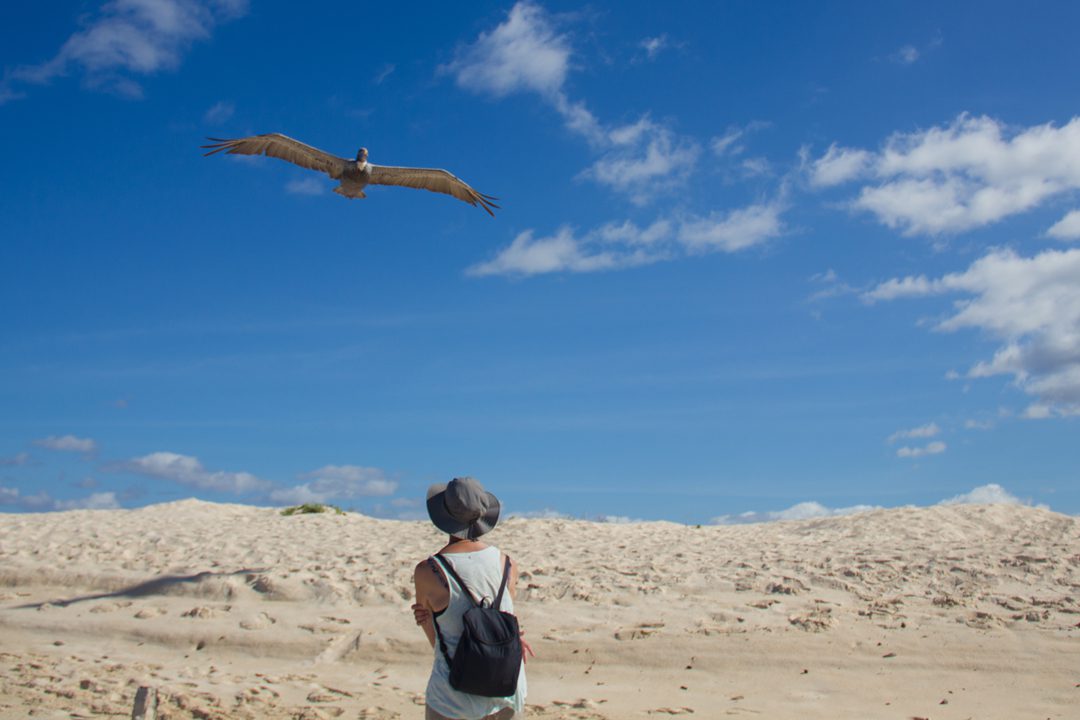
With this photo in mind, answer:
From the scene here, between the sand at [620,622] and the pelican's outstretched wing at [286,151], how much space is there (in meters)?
6.80

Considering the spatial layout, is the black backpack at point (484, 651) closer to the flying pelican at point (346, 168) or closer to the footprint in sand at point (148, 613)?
the footprint in sand at point (148, 613)

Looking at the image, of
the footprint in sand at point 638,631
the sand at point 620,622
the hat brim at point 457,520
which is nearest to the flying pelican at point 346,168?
the sand at point 620,622

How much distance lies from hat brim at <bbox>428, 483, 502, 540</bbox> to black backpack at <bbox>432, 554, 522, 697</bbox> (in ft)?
0.70

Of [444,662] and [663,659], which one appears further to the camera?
[663,659]

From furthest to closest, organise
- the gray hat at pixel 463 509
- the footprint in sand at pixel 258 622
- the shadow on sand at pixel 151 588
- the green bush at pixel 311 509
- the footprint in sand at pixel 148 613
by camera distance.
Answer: the green bush at pixel 311 509 → the shadow on sand at pixel 151 588 → the footprint in sand at pixel 148 613 → the footprint in sand at pixel 258 622 → the gray hat at pixel 463 509

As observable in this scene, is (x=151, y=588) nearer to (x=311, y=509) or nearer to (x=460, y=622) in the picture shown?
(x=311, y=509)

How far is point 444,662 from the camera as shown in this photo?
12.9ft

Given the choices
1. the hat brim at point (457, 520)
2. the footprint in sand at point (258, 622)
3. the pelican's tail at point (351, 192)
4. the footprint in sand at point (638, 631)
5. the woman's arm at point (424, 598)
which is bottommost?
the footprint in sand at point (258, 622)

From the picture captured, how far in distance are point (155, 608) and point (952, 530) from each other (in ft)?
39.8

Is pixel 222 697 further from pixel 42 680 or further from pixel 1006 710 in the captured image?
pixel 1006 710

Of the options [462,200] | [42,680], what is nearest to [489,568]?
[42,680]

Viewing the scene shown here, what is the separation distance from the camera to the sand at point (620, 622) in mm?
8234

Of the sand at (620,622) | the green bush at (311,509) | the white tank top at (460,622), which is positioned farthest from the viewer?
the green bush at (311,509)

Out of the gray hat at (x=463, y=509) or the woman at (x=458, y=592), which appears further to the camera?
the gray hat at (x=463, y=509)
